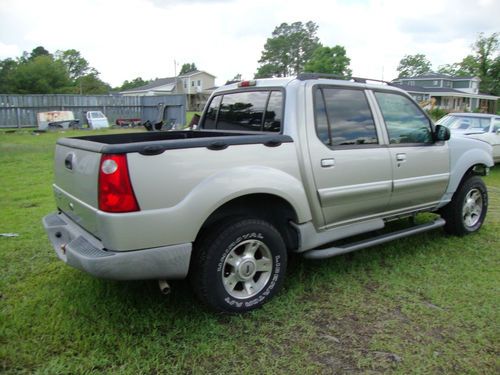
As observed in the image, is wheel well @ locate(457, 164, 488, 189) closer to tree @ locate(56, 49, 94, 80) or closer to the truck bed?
the truck bed

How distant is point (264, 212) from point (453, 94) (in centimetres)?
5090

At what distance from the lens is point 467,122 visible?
11.5m

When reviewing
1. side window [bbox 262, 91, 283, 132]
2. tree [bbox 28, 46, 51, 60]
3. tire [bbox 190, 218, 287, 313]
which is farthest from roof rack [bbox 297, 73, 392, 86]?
tree [bbox 28, 46, 51, 60]

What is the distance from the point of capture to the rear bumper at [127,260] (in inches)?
102

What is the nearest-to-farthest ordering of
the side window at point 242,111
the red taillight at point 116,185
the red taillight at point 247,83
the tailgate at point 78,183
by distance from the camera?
the red taillight at point 116,185 → the tailgate at point 78,183 → the side window at point 242,111 → the red taillight at point 247,83

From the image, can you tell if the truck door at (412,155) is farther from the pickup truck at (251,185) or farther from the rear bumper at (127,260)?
the rear bumper at (127,260)

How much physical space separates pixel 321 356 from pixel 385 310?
33.5 inches

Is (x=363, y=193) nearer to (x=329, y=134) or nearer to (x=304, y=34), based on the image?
(x=329, y=134)

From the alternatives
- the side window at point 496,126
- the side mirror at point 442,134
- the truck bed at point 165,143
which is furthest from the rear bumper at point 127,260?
the side window at point 496,126

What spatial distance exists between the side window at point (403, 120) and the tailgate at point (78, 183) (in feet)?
9.16

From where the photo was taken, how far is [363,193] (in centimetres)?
375

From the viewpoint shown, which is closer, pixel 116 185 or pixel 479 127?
pixel 116 185

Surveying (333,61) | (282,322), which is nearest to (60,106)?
(282,322)

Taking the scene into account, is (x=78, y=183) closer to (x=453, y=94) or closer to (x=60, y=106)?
(x=60, y=106)
